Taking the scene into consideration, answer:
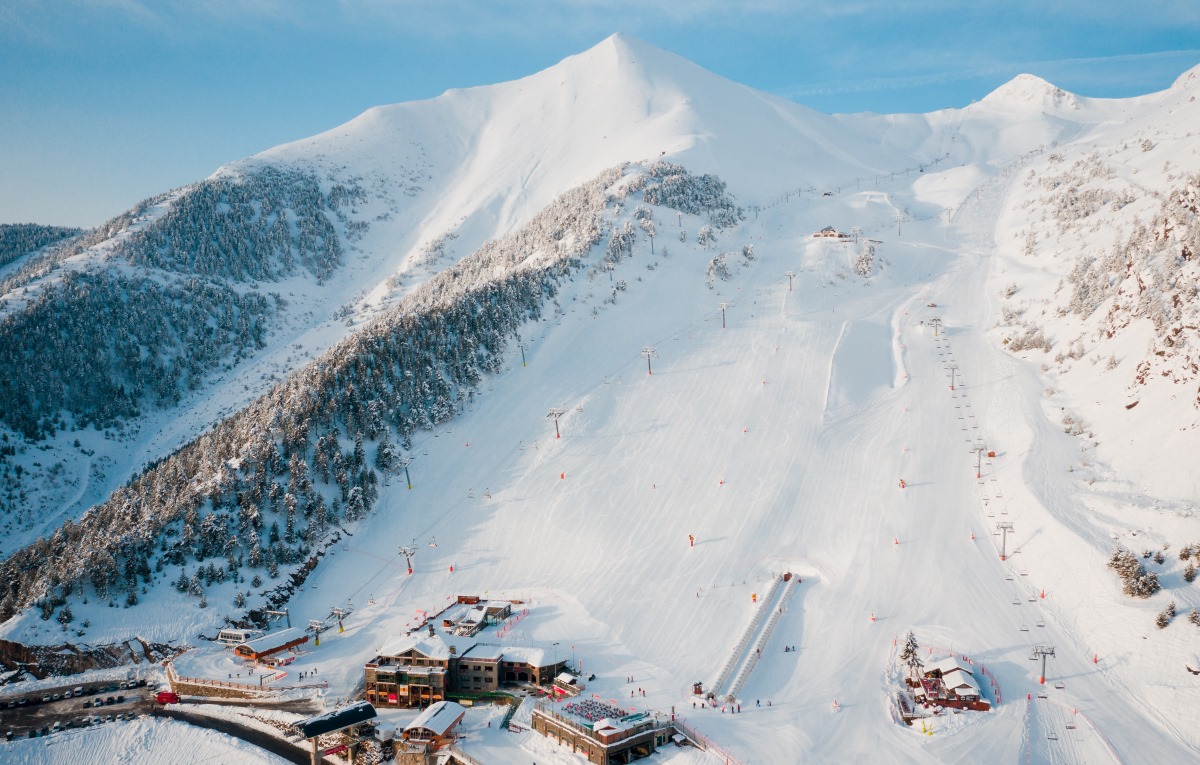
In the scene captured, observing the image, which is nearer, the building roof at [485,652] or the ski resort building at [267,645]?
the building roof at [485,652]

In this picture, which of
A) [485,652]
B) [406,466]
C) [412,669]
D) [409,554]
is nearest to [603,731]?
[485,652]

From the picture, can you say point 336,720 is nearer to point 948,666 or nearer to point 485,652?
point 485,652

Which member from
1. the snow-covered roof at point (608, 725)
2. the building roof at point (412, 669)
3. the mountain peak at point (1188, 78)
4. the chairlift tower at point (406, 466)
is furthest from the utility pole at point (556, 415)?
the mountain peak at point (1188, 78)

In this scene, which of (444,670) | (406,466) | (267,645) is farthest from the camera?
(406,466)

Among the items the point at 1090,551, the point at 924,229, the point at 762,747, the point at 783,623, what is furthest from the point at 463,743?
the point at 924,229

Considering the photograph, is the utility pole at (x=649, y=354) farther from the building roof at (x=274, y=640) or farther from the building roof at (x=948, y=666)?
the building roof at (x=948, y=666)
